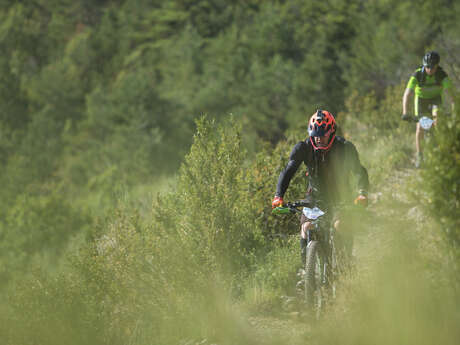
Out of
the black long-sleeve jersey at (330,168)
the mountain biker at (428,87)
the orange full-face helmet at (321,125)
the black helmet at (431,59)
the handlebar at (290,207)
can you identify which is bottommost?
the handlebar at (290,207)

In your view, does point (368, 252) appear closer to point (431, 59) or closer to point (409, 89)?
point (409, 89)

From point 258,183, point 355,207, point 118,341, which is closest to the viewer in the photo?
point 355,207

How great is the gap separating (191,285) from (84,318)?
4.14ft

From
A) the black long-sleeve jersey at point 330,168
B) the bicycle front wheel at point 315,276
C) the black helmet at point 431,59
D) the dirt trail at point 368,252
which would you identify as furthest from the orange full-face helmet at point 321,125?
the black helmet at point 431,59

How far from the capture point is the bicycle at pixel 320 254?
4.67m

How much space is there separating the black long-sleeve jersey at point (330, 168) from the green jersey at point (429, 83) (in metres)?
3.36

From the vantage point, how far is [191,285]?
550 centimetres

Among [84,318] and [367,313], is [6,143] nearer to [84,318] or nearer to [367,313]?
[84,318]

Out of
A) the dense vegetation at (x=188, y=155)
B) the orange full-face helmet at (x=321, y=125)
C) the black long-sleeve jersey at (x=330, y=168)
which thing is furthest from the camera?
the dense vegetation at (x=188, y=155)

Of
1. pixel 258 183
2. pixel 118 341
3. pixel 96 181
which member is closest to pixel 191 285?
pixel 118 341

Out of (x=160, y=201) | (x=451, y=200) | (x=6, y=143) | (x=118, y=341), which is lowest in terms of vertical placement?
(x=118, y=341)

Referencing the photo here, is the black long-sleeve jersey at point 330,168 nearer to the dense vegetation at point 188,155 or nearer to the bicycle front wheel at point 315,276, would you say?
the bicycle front wheel at point 315,276

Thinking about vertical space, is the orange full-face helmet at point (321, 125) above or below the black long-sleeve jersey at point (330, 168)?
above

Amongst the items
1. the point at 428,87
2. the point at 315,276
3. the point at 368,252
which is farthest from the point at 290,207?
the point at 428,87
